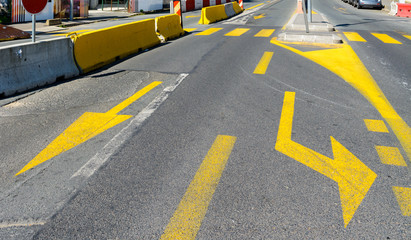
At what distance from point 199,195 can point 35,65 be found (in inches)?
220

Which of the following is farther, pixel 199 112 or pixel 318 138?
pixel 199 112

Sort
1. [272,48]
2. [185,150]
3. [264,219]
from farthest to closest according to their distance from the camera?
[272,48]
[185,150]
[264,219]

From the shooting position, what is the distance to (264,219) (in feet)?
11.3

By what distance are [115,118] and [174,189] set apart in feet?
8.30

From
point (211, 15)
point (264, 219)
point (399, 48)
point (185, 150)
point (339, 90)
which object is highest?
point (211, 15)

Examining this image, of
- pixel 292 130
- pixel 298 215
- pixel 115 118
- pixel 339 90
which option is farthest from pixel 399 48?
pixel 298 215

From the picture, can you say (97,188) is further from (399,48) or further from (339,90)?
(399,48)

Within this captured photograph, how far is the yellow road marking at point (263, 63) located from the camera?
9.43 meters

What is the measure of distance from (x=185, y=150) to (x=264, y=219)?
1.68 metres

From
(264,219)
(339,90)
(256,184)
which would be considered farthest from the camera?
(339,90)

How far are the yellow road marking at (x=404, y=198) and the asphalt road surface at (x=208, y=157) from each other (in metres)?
0.02

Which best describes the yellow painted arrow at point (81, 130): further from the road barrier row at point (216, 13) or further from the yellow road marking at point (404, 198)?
the road barrier row at point (216, 13)

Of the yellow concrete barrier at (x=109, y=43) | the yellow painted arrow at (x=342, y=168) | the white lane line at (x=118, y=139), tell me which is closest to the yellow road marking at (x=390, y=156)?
the yellow painted arrow at (x=342, y=168)

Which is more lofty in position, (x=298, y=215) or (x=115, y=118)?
(x=115, y=118)
